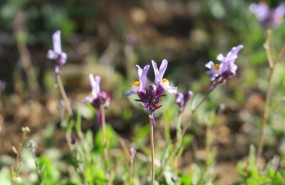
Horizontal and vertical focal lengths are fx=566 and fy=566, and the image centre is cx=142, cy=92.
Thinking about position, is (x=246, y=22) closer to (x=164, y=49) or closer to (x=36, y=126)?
(x=164, y=49)

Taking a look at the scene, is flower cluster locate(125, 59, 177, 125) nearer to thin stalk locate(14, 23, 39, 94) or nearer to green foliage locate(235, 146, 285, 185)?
green foliage locate(235, 146, 285, 185)

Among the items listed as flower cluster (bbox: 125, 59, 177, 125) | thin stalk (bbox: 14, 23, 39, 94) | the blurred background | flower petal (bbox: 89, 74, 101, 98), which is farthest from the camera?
thin stalk (bbox: 14, 23, 39, 94)

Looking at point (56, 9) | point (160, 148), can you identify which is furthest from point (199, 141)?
point (56, 9)

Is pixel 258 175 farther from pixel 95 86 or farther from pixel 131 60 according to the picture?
pixel 131 60

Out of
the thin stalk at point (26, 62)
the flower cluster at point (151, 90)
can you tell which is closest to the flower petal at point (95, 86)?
the flower cluster at point (151, 90)

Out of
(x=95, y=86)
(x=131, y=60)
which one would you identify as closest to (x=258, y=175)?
(x=95, y=86)

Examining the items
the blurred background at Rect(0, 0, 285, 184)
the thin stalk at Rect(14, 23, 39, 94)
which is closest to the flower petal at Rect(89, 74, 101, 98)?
the blurred background at Rect(0, 0, 285, 184)

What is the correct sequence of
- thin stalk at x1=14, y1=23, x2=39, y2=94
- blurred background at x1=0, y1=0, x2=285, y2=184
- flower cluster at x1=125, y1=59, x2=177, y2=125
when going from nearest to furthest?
flower cluster at x1=125, y1=59, x2=177, y2=125 → blurred background at x1=0, y1=0, x2=285, y2=184 → thin stalk at x1=14, y1=23, x2=39, y2=94

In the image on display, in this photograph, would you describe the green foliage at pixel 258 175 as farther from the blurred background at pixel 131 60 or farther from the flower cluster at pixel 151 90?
the flower cluster at pixel 151 90
